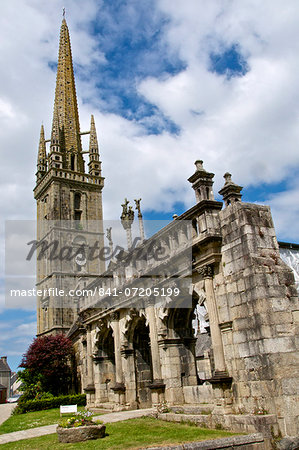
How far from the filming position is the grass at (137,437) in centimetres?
877

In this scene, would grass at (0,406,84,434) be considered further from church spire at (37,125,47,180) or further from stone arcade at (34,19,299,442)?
church spire at (37,125,47,180)

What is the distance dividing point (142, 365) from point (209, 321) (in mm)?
7116

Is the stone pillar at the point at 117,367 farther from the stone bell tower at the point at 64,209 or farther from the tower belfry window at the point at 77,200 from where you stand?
the tower belfry window at the point at 77,200

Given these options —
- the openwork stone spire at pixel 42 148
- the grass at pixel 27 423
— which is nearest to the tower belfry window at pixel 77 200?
the openwork stone spire at pixel 42 148

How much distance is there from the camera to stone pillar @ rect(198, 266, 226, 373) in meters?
10.5

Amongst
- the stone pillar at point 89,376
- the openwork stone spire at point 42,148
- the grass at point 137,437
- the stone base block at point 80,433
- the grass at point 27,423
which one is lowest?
the grass at point 27,423

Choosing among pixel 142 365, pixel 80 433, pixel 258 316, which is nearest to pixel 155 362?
pixel 142 365

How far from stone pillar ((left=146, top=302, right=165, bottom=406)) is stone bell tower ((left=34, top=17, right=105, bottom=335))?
82.5 feet

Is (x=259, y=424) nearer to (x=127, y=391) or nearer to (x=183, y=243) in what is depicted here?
(x=183, y=243)

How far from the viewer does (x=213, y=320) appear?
10.8 meters

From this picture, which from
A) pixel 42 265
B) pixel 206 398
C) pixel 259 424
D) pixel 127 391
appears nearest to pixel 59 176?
pixel 42 265

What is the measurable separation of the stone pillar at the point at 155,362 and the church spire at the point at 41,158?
123ft

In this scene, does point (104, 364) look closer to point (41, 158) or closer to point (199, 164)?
point (199, 164)

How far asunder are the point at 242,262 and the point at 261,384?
2947 millimetres
